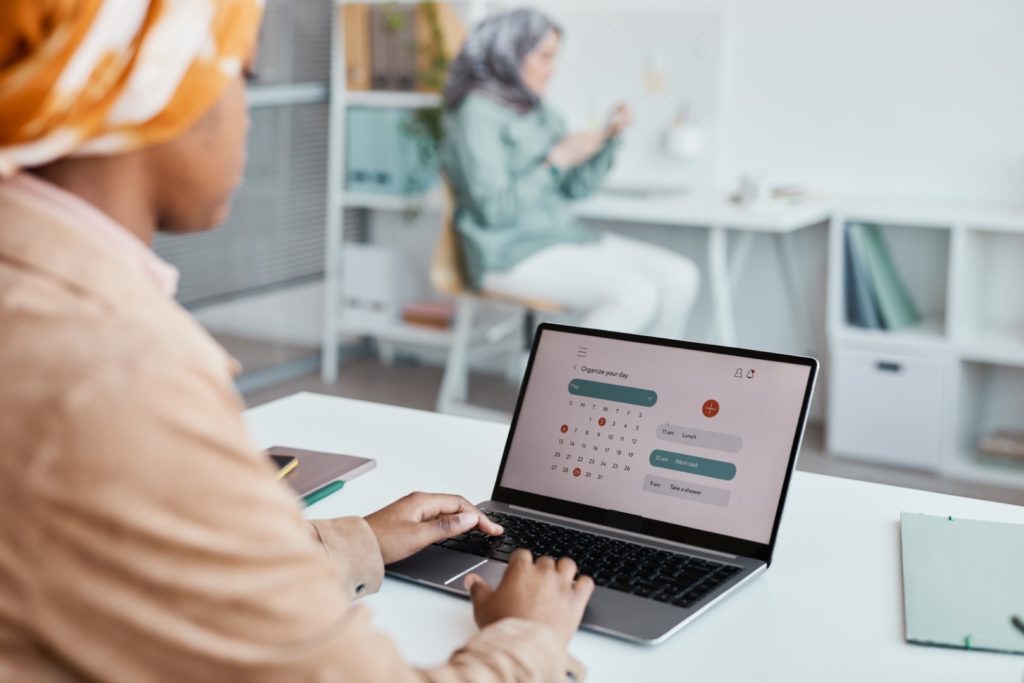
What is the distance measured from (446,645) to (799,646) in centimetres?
28

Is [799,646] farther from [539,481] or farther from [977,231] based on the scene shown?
[977,231]

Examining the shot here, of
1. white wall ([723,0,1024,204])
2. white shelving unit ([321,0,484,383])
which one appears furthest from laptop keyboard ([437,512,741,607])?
white shelving unit ([321,0,484,383])

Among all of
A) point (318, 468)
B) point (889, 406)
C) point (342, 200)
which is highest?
point (318, 468)

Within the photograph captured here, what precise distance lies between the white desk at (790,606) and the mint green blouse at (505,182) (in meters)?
2.08

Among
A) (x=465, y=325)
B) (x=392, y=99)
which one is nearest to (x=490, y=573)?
(x=465, y=325)

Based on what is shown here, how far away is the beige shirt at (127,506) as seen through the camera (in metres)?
0.61

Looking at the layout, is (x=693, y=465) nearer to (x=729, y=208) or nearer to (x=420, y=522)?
(x=420, y=522)

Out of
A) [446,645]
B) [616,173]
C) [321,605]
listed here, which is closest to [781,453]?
[446,645]

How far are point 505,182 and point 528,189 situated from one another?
0.12m

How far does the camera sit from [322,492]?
132 cm

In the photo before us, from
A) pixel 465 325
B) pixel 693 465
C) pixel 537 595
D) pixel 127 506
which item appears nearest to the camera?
pixel 127 506

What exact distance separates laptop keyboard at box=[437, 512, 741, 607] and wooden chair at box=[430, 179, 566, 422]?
7.73 ft

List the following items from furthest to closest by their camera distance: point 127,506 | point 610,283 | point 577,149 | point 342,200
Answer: point 342,200
point 577,149
point 610,283
point 127,506

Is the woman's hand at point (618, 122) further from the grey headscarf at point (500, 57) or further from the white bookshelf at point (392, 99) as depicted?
the white bookshelf at point (392, 99)
